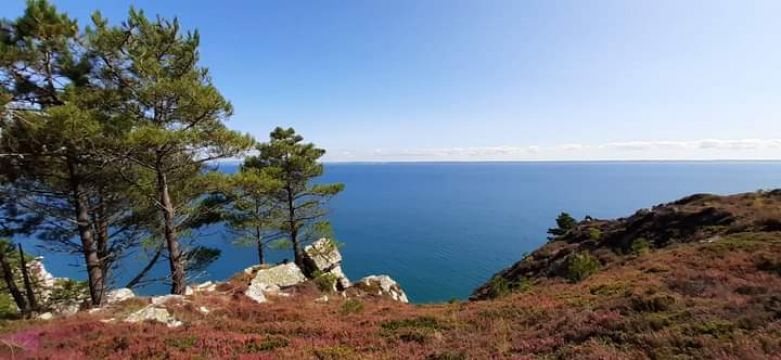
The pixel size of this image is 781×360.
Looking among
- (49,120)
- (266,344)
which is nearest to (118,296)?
(49,120)

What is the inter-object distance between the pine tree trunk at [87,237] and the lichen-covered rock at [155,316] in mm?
3267

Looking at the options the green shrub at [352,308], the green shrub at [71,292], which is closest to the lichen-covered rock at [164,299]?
the green shrub at [71,292]

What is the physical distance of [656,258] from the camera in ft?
47.5

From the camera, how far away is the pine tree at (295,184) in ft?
68.1

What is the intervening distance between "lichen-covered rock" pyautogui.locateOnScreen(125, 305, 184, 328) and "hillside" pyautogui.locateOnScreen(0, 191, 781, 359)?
30 centimetres

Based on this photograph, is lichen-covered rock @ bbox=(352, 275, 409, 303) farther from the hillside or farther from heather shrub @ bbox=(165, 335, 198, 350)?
heather shrub @ bbox=(165, 335, 198, 350)

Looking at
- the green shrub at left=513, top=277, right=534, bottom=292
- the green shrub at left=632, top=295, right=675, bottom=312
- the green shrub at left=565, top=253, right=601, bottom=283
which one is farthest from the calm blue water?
the green shrub at left=632, top=295, right=675, bottom=312

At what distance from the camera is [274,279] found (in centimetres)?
1778

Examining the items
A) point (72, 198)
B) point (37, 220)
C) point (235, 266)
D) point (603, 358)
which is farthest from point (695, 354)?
point (235, 266)

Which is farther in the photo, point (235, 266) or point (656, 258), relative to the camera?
point (235, 266)

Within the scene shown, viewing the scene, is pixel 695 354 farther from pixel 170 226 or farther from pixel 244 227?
pixel 244 227

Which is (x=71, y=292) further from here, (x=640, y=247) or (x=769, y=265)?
(x=640, y=247)

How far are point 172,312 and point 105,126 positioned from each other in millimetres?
5646

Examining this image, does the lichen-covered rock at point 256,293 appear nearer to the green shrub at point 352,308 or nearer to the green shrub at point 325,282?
the green shrub at point 325,282
